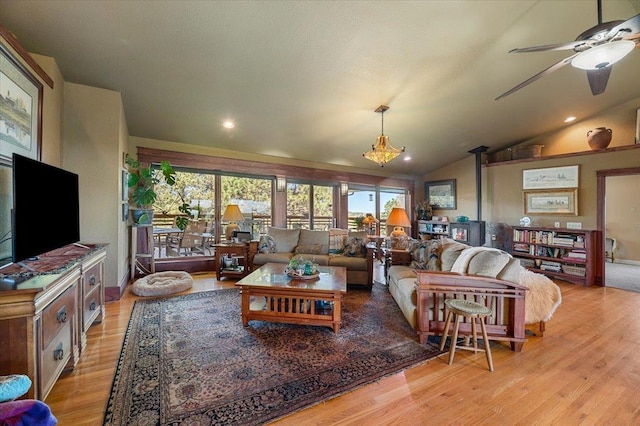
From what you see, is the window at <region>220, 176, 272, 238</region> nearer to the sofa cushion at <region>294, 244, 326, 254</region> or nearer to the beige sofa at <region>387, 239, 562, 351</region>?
the sofa cushion at <region>294, 244, 326, 254</region>

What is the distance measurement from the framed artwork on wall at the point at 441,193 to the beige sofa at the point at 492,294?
5.04 metres

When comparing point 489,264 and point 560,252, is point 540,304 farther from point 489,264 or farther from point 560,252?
point 560,252

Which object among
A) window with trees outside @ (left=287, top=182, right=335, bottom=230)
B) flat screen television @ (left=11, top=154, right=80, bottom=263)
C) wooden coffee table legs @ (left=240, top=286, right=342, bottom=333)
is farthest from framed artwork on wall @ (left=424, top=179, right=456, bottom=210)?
flat screen television @ (left=11, top=154, right=80, bottom=263)

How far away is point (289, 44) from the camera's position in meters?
2.89

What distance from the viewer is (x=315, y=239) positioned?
5062 mm

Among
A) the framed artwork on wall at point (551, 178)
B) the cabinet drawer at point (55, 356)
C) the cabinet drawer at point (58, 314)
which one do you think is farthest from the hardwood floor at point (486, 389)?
the framed artwork on wall at point (551, 178)

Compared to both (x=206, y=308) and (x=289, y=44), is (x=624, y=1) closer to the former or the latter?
(x=289, y=44)

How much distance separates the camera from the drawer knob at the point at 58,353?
1739mm

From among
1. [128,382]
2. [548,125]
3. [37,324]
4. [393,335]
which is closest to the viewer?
[37,324]

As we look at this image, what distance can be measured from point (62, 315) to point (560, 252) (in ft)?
24.3

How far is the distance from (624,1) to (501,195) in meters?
4.18

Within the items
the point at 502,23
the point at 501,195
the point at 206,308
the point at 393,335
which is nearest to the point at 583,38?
the point at 502,23

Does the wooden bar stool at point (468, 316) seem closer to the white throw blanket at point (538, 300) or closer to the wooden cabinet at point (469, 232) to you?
the white throw blanket at point (538, 300)

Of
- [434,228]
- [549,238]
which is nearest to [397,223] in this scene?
[549,238]
